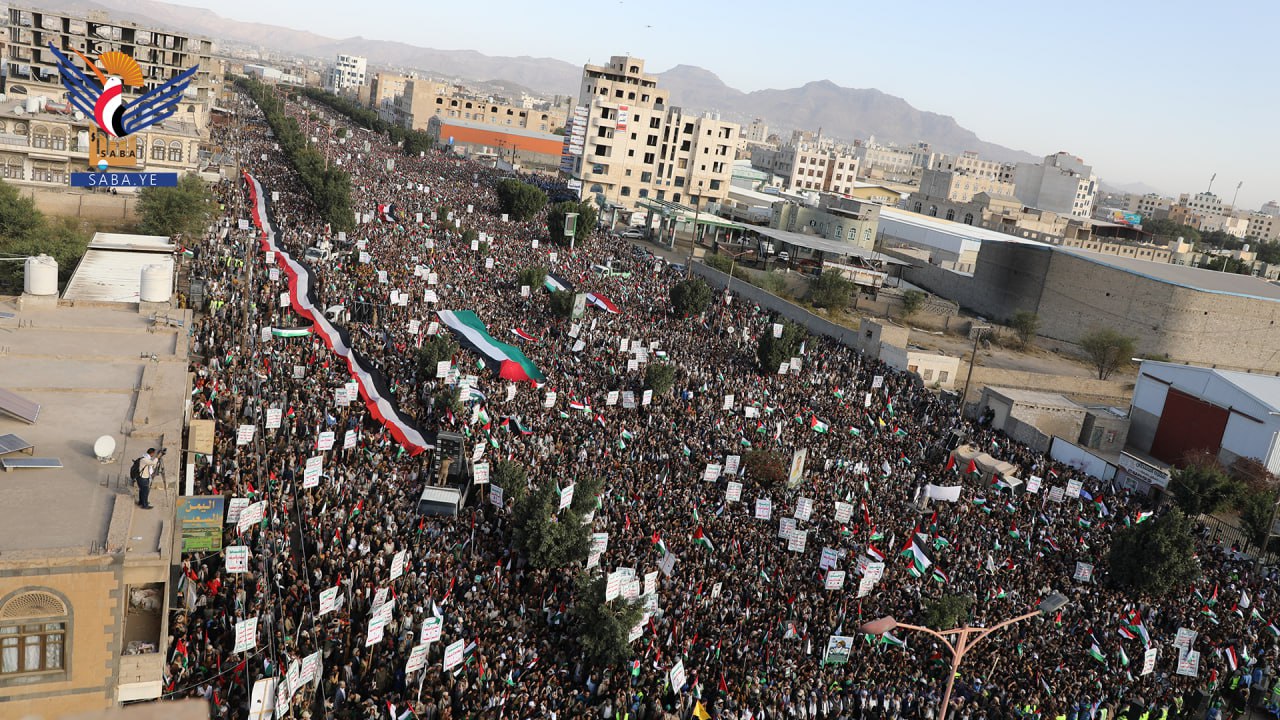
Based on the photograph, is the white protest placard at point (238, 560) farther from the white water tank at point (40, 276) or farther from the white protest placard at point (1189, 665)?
the white protest placard at point (1189, 665)

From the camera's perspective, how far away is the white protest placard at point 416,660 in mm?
13197

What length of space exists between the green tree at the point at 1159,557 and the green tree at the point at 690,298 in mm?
20010

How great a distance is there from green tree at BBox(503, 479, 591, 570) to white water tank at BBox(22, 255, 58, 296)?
11920mm

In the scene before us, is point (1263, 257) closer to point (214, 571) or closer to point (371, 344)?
point (371, 344)

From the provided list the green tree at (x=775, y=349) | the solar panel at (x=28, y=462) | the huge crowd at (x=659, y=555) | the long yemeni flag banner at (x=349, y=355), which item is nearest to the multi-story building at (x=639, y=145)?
the long yemeni flag banner at (x=349, y=355)

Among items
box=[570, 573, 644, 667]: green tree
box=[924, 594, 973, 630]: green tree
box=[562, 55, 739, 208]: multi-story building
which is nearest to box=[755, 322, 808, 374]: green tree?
box=[924, 594, 973, 630]: green tree

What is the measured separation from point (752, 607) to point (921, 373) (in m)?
19.4

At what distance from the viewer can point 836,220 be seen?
209 feet

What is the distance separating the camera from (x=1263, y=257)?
109m

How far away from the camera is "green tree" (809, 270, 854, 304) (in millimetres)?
47844

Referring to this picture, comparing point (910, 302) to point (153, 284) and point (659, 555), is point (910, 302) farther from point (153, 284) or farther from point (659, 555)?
point (153, 284)

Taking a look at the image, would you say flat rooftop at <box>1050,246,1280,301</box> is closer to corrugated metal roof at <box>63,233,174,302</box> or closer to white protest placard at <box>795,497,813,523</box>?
white protest placard at <box>795,497,813,523</box>

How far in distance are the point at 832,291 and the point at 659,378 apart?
22551 millimetres

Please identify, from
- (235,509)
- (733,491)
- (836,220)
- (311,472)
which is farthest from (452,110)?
(235,509)
